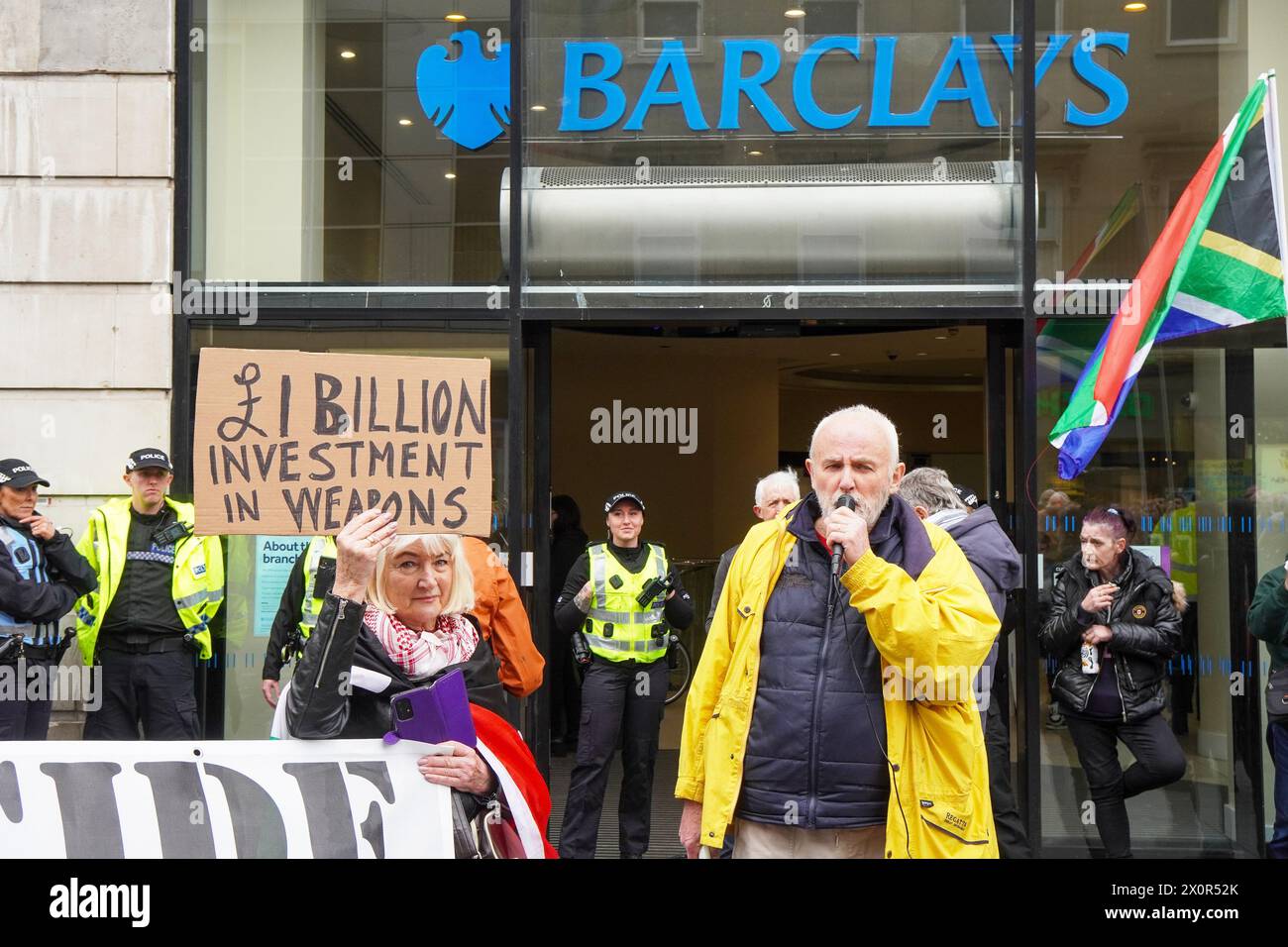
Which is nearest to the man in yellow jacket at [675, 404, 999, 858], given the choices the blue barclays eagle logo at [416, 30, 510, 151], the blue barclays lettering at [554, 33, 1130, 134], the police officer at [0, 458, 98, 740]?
the police officer at [0, 458, 98, 740]

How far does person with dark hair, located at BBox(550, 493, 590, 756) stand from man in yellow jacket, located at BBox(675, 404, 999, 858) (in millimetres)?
5867

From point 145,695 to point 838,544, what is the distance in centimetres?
458

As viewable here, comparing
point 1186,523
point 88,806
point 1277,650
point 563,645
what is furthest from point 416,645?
point 563,645

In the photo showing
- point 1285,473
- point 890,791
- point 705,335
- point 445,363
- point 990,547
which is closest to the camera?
point 890,791

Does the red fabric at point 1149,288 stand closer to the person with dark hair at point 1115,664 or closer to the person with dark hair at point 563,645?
the person with dark hair at point 1115,664

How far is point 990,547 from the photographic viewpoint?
5.03 meters

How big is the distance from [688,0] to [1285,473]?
14.8 ft

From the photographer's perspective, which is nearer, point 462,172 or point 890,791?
point 890,791

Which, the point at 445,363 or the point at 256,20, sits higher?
the point at 256,20

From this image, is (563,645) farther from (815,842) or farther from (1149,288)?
(815,842)

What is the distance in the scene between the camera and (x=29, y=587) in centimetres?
619

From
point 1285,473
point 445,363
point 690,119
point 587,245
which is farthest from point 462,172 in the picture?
point 1285,473

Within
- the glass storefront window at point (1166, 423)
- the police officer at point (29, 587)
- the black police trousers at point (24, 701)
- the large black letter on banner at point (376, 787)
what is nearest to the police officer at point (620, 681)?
the glass storefront window at point (1166, 423)

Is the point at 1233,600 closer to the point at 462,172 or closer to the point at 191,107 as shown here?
the point at 462,172
